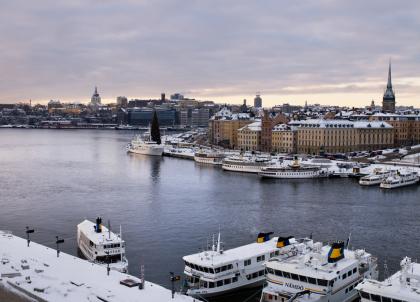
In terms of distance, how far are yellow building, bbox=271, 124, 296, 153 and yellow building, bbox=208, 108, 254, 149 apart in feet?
43.2

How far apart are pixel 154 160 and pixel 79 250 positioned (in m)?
50.3

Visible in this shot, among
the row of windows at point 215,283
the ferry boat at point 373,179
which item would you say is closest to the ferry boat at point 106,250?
the row of windows at point 215,283

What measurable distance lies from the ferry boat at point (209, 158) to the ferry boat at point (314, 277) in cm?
4985

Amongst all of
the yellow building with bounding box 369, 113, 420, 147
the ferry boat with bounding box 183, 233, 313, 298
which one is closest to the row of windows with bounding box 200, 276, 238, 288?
the ferry boat with bounding box 183, 233, 313, 298

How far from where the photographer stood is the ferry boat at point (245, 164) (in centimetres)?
6181

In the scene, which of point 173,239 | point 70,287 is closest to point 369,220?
point 173,239

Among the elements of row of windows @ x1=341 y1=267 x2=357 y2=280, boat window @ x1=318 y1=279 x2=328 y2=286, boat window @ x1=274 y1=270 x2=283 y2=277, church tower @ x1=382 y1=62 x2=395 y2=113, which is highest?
church tower @ x1=382 y1=62 x2=395 y2=113

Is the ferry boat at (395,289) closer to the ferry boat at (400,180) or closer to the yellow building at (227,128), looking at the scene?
the ferry boat at (400,180)

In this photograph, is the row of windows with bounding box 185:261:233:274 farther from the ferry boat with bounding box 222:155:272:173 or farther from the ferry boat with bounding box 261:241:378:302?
the ferry boat with bounding box 222:155:272:173

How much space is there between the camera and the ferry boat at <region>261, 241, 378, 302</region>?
19.0 meters

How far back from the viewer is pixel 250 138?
86.1 meters

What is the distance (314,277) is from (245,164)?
4359 centimetres

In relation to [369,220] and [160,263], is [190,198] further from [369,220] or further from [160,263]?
[160,263]

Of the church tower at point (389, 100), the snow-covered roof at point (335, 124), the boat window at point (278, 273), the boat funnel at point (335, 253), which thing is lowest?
the boat window at point (278, 273)
